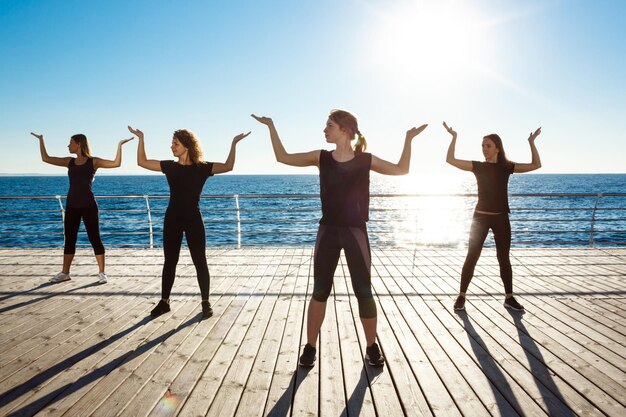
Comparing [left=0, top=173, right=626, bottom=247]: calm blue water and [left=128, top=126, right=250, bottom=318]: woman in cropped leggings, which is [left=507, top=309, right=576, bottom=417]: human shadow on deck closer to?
[left=0, top=173, right=626, bottom=247]: calm blue water

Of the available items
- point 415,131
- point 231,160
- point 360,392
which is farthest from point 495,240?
point 231,160

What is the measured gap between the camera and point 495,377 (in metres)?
2.41

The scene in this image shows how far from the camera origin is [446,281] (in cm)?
482

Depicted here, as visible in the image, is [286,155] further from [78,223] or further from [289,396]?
[78,223]

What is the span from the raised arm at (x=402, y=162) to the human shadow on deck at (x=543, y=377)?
1.67m

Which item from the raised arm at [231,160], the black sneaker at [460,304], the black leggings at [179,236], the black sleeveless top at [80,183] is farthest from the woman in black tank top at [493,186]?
the black sleeveless top at [80,183]

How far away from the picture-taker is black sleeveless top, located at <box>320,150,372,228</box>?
90.4 inches

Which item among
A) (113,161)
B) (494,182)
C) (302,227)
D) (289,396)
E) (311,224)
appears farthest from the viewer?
(311,224)

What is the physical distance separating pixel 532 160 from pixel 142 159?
4024 millimetres

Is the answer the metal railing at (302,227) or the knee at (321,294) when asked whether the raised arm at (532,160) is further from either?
the knee at (321,294)

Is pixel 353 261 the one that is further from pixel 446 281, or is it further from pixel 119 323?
pixel 446 281

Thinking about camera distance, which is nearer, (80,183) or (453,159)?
(453,159)

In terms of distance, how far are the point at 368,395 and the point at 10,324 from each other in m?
3.47

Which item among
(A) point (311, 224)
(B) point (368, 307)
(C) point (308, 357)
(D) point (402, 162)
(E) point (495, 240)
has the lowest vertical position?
(A) point (311, 224)
